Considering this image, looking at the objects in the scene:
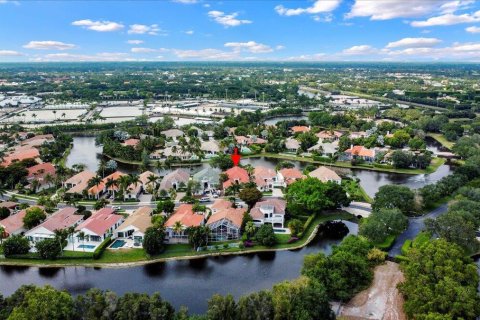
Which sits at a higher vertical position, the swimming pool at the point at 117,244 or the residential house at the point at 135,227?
the residential house at the point at 135,227

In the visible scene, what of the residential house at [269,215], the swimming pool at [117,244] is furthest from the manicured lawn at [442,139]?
the swimming pool at [117,244]

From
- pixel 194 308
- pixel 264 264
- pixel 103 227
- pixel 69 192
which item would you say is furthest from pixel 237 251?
pixel 69 192

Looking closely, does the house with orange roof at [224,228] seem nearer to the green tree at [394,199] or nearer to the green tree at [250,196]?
the green tree at [250,196]

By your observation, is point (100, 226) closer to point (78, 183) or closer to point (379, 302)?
point (78, 183)

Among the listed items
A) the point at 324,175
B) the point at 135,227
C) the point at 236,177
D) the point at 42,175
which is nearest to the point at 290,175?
the point at 324,175

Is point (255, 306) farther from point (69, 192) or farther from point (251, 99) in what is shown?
point (251, 99)

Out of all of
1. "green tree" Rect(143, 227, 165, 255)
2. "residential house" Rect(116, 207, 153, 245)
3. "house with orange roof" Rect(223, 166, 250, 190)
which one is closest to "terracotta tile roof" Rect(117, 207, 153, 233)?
"residential house" Rect(116, 207, 153, 245)

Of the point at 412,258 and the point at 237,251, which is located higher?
the point at 412,258
